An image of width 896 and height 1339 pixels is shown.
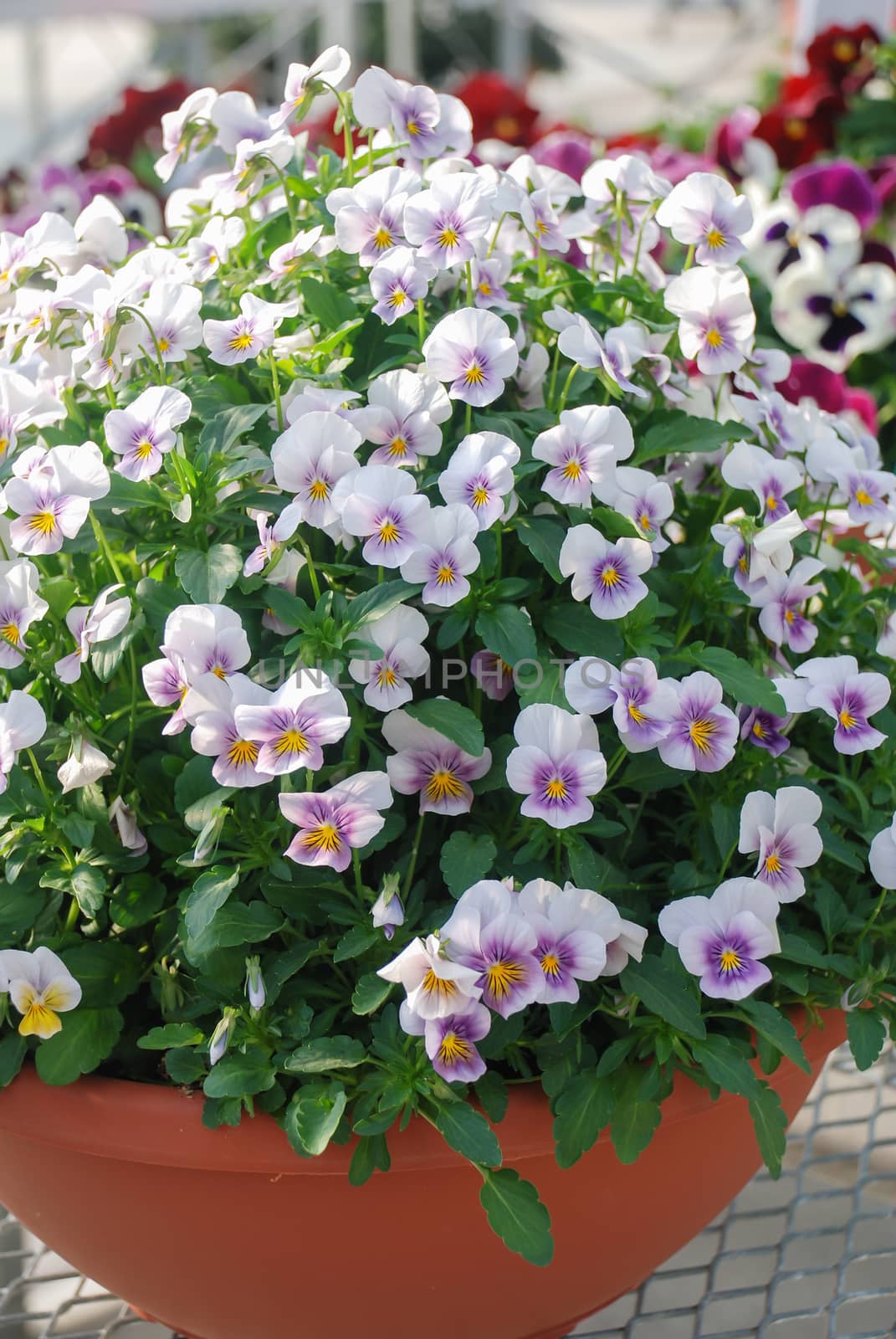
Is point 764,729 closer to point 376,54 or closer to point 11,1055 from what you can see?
point 11,1055

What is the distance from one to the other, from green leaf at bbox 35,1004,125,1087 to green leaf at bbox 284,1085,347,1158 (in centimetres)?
12

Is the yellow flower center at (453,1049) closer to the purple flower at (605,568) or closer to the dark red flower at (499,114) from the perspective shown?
the purple flower at (605,568)

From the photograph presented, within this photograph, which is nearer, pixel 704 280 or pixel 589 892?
pixel 589 892

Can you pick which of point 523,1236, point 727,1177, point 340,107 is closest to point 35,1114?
point 523,1236

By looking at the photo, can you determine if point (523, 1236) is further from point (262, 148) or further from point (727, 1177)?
point (262, 148)

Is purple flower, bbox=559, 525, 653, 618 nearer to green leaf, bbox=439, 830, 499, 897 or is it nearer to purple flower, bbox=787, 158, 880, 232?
green leaf, bbox=439, 830, 499, 897

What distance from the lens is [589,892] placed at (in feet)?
2.14

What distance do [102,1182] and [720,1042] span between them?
1.05ft

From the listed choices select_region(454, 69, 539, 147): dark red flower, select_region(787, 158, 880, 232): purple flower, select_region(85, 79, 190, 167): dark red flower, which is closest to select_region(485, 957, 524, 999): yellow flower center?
select_region(787, 158, 880, 232): purple flower

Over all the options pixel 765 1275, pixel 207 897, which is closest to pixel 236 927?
pixel 207 897

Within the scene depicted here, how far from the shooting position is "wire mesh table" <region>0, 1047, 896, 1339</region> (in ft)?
2.75

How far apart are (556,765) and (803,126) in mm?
1668

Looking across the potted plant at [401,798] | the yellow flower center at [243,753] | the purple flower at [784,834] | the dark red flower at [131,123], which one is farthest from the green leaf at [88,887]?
the dark red flower at [131,123]

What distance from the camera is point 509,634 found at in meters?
0.72
